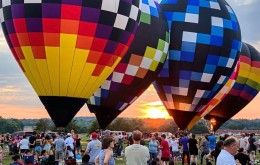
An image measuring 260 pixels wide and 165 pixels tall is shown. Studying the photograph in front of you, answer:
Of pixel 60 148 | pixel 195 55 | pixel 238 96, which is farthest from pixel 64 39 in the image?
pixel 238 96

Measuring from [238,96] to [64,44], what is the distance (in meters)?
15.9

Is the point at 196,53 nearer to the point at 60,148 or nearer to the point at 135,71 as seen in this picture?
the point at 135,71

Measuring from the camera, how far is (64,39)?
14.9 m

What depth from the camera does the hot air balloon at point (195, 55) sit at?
21.5 metres

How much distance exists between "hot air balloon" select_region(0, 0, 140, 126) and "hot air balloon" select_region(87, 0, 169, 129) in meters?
3.51

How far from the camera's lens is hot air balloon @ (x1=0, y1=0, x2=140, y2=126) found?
14.8 m

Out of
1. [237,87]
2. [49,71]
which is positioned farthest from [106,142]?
Answer: [237,87]

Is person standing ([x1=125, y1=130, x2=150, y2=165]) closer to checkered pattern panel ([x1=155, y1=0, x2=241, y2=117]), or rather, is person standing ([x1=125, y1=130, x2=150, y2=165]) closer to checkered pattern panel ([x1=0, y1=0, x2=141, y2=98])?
checkered pattern panel ([x1=0, y1=0, x2=141, y2=98])

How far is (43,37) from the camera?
14914 millimetres

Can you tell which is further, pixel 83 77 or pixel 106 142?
pixel 83 77

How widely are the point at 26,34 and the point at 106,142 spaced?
26.4 feet

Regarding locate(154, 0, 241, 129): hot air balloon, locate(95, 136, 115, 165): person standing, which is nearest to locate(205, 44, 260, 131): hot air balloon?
locate(154, 0, 241, 129): hot air balloon

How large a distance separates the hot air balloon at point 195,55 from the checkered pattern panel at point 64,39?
20.5 ft

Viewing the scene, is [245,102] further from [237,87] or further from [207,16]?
[207,16]
